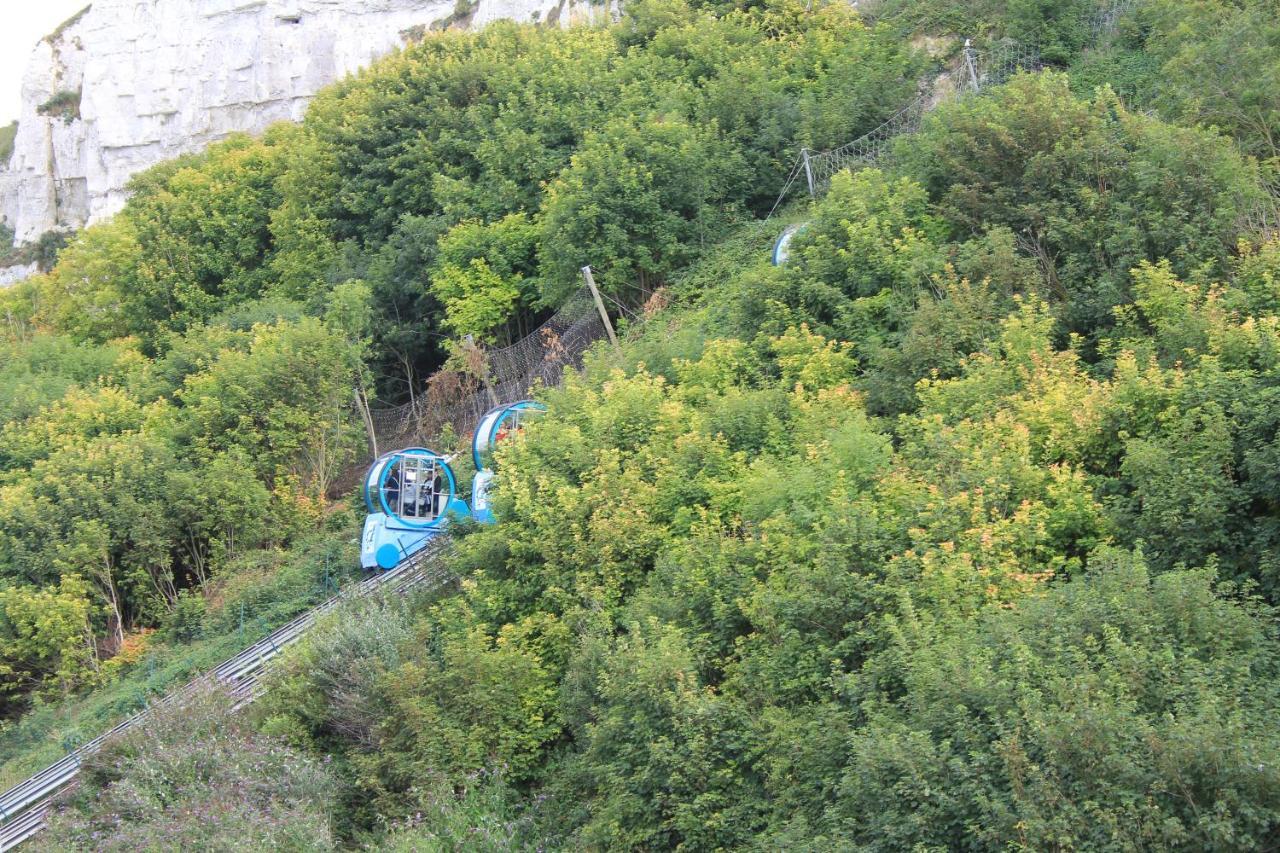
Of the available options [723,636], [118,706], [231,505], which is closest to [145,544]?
[231,505]

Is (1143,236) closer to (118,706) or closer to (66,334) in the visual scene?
(118,706)

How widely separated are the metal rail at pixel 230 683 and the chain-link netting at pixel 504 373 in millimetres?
9434

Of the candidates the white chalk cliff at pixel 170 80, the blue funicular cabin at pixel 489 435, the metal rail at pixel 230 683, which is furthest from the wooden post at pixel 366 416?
the white chalk cliff at pixel 170 80

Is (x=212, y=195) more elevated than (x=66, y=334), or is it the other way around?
(x=212, y=195)

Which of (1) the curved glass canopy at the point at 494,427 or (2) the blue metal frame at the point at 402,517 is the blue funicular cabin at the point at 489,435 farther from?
(2) the blue metal frame at the point at 402,517

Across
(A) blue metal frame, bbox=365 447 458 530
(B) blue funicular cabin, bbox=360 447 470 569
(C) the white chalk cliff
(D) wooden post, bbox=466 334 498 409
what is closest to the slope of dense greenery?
(D) wooden post, bbox=466 334 498 409

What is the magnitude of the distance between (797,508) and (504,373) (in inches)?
804

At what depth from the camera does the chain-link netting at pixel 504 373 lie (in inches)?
1373

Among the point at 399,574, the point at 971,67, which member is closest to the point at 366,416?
the point at 399,574

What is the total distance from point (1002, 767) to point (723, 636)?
5.38 meters

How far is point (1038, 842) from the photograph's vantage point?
1094 cm

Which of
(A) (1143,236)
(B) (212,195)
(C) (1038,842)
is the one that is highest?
(A) (1143,236)

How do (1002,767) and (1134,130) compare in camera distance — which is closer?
(1002,767)

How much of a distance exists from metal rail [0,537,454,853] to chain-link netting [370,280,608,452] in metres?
9.43
